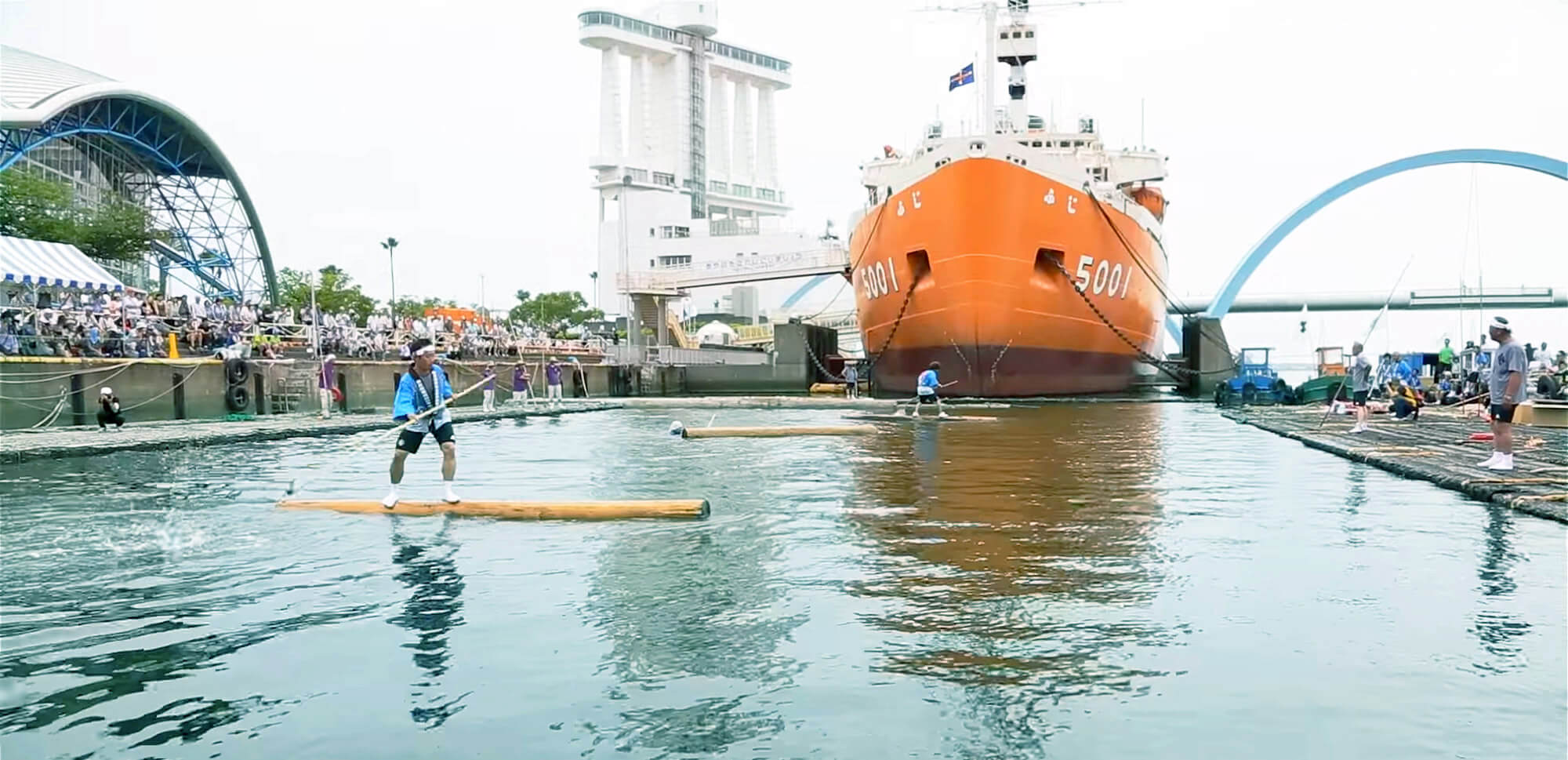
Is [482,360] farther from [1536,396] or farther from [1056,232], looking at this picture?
[1536,396]

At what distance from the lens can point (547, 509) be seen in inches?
402

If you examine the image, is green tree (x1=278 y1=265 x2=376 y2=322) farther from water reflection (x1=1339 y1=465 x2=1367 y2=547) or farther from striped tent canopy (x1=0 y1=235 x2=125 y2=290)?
water reflection (x1=1339 y1=465 x2=1367 y2=547)

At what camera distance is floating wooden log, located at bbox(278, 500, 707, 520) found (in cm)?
1010

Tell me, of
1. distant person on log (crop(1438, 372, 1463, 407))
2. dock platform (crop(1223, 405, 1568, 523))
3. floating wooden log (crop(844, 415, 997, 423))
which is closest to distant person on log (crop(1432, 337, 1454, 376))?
distant person on log (crop(1438, 372, 1463, 407))

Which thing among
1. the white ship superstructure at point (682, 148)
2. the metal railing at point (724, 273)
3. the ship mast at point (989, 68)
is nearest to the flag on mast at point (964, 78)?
the ship mast at point (989, 68)

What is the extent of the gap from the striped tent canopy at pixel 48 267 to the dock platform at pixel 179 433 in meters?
4.47

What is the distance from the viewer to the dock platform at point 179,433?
17.7m

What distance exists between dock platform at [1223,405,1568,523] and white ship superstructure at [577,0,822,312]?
2835 inches

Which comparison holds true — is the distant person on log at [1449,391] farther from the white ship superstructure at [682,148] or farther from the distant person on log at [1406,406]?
the white ship superstructure at [682,148]

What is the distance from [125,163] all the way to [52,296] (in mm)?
28012

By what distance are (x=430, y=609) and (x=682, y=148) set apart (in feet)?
336

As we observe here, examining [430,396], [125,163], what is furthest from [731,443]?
[125,163]

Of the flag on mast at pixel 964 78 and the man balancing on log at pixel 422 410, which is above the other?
the flag on mast at pixel 964 78

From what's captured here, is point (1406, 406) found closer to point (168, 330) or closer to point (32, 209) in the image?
point (168, 330)
